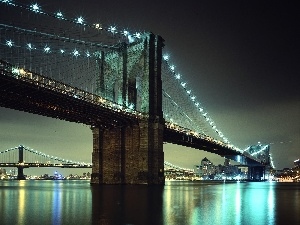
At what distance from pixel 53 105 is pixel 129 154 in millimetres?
10774

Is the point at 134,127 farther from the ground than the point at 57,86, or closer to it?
closer to it

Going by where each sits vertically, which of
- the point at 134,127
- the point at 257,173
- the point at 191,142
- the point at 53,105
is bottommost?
the point at 257,173

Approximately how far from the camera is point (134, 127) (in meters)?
49.0

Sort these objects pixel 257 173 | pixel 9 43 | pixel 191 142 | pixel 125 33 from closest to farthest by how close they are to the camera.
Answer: pixel 9 43, pixel 125 33, pixel 191 142, pixel 257 173

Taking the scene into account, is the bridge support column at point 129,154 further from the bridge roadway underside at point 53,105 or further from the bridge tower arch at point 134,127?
the bridge roadway underside at point 53,105

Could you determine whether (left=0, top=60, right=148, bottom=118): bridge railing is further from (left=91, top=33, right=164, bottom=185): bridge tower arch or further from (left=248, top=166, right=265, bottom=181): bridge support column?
(left=248, top=166, right=265, bottom=181): bridge support column

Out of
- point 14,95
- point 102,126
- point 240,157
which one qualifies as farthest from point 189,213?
point 240,157

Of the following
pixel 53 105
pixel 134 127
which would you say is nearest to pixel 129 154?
pixel 134 127

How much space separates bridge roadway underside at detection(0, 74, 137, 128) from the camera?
36.8m

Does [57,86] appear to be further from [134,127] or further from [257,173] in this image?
[257,173]

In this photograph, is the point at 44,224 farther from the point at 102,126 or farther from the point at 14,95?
the point at 102,126

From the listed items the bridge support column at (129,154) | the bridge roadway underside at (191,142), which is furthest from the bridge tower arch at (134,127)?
the bridge roadway underside at (191,142)

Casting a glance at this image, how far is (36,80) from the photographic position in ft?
120

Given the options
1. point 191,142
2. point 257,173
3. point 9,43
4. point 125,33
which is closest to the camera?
point 9,43
